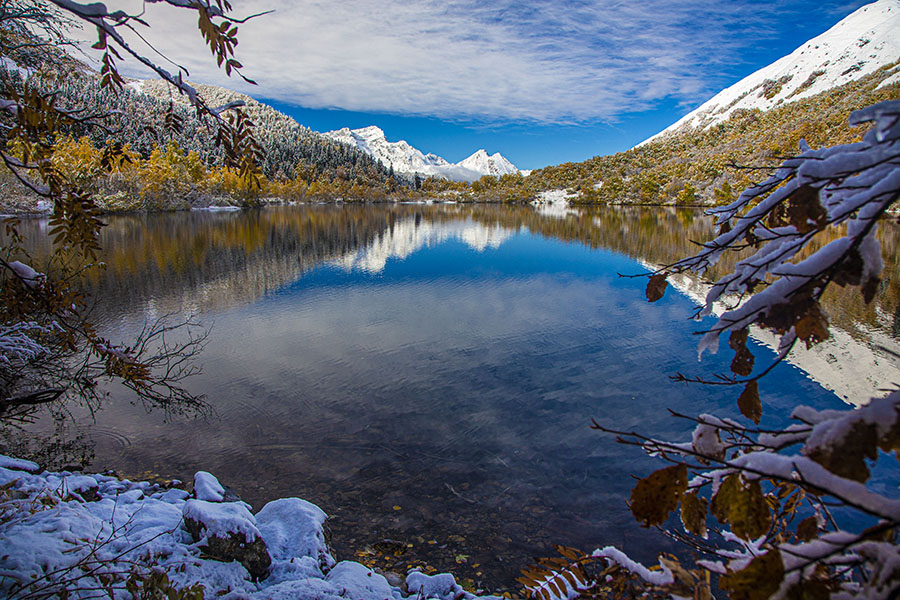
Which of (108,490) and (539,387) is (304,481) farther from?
(539,387)

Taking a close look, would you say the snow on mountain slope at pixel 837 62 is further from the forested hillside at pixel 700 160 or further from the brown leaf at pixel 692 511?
the brown leaf at pixel 692 511

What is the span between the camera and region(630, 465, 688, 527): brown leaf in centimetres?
111

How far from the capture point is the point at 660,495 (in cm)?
111

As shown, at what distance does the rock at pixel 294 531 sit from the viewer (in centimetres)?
488

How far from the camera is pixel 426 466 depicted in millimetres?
7641

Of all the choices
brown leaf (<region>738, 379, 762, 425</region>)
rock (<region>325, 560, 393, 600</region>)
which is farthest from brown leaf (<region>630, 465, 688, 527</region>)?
rock (<region>325, 560, 393, 600</region>)

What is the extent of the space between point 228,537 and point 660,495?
175 inches

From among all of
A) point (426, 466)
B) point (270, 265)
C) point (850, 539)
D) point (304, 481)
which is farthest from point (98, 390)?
point (270, 265)

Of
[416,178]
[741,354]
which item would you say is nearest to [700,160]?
[416,178]

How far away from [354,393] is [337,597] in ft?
20.9

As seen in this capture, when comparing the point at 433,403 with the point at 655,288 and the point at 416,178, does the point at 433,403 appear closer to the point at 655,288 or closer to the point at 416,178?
the point at 655,288

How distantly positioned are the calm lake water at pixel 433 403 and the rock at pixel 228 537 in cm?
155

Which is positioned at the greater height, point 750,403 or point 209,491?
point 750,403

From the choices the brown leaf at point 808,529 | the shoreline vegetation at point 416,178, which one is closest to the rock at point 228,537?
the brown leaf at point 808,529
